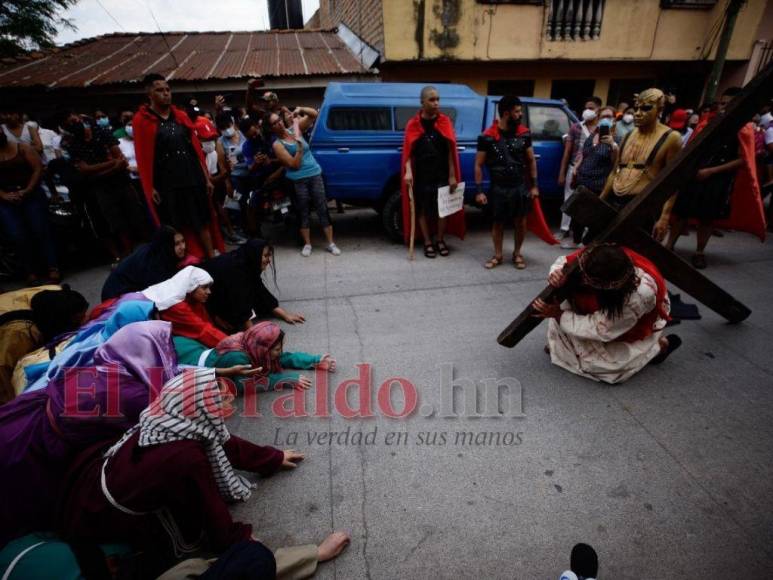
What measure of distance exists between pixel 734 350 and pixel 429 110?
11.7ft

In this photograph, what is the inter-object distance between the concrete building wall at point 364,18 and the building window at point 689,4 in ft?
22.2

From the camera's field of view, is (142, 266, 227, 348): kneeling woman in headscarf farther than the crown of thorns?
Yes

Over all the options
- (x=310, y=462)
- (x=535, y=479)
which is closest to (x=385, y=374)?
(x=310, y=462)

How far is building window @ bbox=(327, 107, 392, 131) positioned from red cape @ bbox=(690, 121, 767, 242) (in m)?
3.36

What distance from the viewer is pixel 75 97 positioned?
8812 millimetres

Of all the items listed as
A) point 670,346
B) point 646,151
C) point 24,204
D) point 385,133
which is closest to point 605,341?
point 670,346

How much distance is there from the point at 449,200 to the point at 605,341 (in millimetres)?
2753

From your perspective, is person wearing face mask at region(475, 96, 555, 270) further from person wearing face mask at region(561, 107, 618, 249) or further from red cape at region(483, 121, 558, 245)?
person wearing face mask at region(561, 107, 618, 249)

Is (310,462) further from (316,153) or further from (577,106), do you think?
(577,106)

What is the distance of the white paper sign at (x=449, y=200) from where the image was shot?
4715mm

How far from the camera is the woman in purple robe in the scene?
154 cm

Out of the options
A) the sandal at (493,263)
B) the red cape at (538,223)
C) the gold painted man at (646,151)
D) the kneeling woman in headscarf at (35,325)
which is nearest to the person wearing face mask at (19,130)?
the kneeling woman in headscarf at (35,325)

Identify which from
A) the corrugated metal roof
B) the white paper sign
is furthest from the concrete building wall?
the white paper sign

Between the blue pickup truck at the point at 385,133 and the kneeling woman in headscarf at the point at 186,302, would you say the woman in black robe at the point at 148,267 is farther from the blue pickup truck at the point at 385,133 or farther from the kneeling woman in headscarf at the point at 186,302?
the blue pickup truck at the point at 385,133
